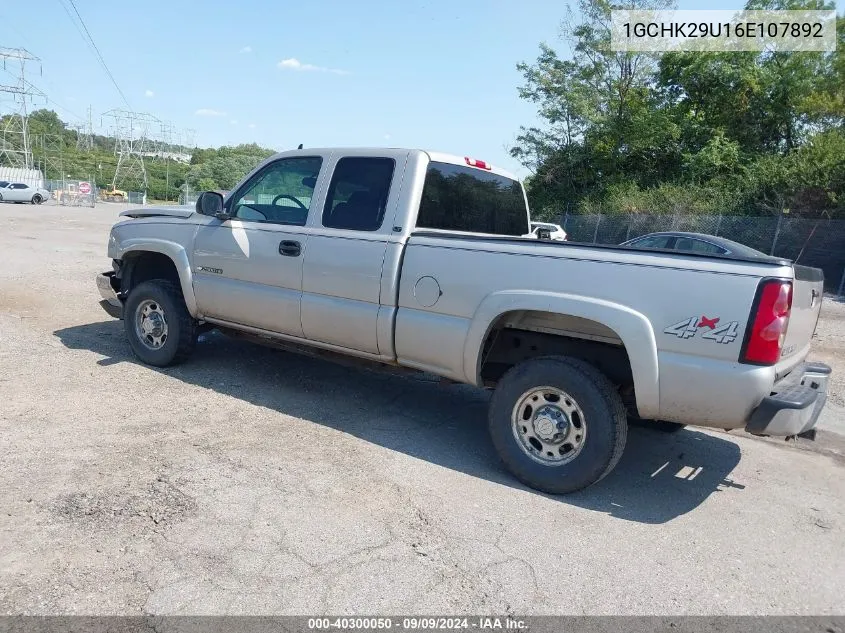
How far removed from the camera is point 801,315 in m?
3.83

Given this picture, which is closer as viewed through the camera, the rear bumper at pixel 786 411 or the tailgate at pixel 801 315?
the rear bumper at pixel 786 411

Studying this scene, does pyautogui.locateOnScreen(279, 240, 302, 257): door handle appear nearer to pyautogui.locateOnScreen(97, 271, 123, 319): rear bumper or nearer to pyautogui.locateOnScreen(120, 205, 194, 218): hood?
pyautogui.locateOnScreen(120, 205, 194, 218): hood

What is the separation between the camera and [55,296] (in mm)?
9102

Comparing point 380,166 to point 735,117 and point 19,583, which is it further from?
point 735,117

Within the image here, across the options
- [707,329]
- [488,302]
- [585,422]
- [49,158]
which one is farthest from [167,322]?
[49,158]

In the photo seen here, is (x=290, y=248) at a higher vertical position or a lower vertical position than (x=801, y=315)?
higher

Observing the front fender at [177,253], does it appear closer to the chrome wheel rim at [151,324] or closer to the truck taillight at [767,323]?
the chrome wheel rim at [151,324]

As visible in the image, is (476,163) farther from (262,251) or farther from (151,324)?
(151,324)

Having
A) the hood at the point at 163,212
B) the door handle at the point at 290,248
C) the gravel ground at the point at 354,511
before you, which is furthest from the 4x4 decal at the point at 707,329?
the hood at the point at 163,212

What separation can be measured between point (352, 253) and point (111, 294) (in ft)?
10.1

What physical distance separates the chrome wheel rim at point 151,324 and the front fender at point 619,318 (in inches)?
134

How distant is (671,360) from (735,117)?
29.7 metres

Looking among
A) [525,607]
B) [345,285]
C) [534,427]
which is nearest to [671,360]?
[534,427]

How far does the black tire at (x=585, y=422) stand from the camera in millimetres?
3771
